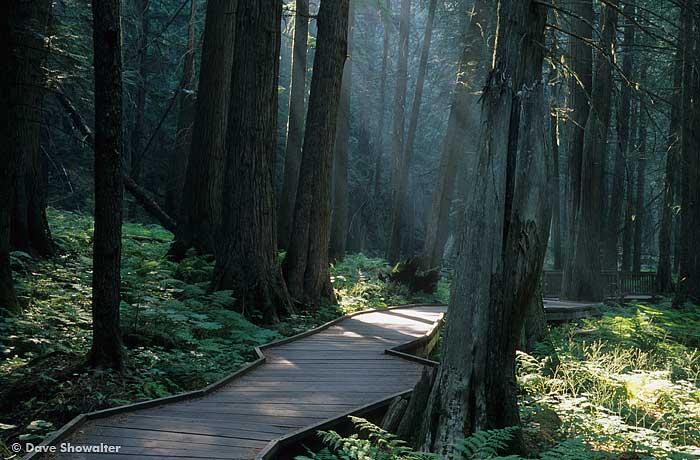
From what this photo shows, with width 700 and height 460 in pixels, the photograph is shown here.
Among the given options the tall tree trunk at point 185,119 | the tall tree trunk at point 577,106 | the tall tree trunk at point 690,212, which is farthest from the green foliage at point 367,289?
the tall tree trunk at point 690,212

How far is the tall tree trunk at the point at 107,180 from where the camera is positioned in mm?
6562

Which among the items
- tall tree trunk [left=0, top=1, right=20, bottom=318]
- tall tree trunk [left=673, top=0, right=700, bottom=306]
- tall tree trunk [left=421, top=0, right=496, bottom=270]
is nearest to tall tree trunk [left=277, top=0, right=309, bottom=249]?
tall tree trunk [left=421, top=0, right=496, bottom=270]

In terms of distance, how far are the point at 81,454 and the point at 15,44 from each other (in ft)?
22.2

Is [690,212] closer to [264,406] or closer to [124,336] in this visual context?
[264,406]

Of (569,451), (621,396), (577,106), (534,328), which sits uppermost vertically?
(577,106)

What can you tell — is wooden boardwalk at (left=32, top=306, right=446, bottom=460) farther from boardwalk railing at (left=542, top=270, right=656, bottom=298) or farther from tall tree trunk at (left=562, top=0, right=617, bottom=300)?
boardwalk railing at (left=542, top=270, right=656, bottom=298)

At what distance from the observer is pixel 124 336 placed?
26.7 ft

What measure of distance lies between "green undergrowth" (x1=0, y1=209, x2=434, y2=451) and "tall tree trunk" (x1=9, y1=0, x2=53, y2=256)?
1.93 feet

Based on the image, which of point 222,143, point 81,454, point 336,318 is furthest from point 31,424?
point 222,143

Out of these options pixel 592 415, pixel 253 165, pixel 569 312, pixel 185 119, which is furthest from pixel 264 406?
pixel 185 119

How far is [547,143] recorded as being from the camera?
552cm

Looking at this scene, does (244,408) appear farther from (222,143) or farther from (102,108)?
(222,143)

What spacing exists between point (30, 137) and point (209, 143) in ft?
12.1

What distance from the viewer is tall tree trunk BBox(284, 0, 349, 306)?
13.5 metres
